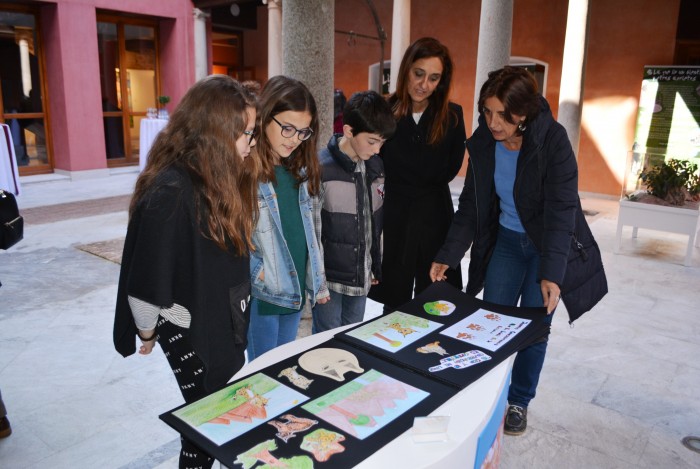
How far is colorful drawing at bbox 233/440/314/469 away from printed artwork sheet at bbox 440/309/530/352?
68cm

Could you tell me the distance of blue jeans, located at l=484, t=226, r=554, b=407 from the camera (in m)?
2.22

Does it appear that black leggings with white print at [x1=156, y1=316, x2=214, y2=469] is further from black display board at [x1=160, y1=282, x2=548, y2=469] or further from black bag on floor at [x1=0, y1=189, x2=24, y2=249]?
black bag on floor at [x1=0, y1=189, x2=24, y2=249]

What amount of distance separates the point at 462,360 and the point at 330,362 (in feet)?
1.17

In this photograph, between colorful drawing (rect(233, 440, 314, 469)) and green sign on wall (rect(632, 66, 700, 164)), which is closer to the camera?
colorful drawing (rect(233, 440, 314, 469))

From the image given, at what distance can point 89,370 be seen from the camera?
9.93 feet

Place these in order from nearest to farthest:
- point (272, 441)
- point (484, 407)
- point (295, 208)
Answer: point (272, 441), point (484, 407), point (295, 208)

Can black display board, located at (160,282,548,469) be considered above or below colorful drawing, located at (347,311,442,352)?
below

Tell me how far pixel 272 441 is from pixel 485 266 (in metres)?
1.49

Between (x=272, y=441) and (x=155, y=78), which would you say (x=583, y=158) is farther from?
(x=272, y=441)

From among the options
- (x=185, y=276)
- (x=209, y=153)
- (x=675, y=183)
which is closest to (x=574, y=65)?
(x=675, y=183)

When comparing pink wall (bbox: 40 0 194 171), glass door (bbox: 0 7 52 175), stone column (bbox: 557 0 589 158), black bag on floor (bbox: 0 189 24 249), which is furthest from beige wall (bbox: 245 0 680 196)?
black bag on floor (bbox: 0 189 24 249)

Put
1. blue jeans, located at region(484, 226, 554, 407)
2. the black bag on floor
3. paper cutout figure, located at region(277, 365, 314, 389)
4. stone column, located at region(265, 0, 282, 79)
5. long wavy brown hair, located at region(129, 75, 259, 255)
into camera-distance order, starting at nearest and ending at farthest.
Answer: paper cutout figure, located at region(277, 365, 314, 389), long wavy brown hair, located at region(129, 75, 259, 255), the black bag on floor, blue jeans, located at region(484, 226, 554, 407), stone column, located at region(265, 0, 282, 79)

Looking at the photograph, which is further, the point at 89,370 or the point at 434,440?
the point at 89,370

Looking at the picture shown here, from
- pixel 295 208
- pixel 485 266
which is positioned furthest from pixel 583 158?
pixel 295 208
